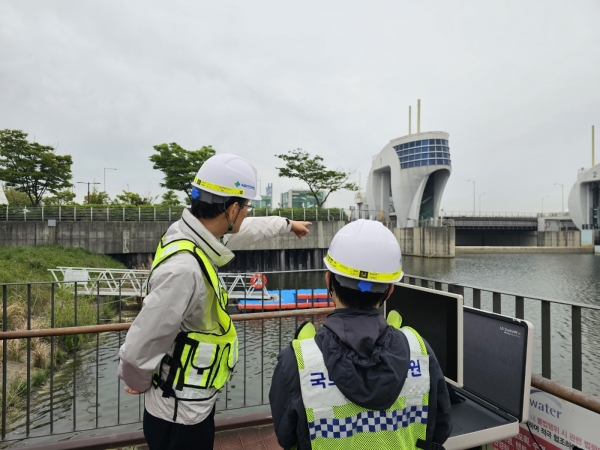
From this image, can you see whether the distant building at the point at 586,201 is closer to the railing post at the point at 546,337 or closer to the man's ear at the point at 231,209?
the railing post at the point at 546,337

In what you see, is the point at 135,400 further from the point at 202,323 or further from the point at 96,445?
the point at 202,323

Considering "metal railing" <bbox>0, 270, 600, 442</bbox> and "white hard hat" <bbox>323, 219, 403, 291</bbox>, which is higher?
"white hard hat" <bbox>323, 219, 403, 291</bbox>

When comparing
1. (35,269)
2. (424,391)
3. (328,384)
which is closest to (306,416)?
(328,384)

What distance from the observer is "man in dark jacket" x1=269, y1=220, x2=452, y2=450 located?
42.4 inches

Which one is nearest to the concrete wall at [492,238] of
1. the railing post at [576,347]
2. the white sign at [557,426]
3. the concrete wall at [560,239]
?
the concrete wall at [560,239]

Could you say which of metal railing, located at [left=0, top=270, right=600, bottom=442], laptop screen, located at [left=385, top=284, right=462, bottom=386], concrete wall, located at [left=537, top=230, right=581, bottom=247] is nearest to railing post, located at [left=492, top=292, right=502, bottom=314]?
metal railing, located at [left=0, top=270, right=600, bottom=442]

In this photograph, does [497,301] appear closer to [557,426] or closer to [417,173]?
[557,426]

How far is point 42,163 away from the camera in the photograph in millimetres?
25078

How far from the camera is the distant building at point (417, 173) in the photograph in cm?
4806

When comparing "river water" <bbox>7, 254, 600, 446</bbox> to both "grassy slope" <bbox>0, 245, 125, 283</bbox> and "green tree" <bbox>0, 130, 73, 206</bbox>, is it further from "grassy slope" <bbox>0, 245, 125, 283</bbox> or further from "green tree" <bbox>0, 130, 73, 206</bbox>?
"green tree" <bbox>0, 130, 73, 206</bbox>

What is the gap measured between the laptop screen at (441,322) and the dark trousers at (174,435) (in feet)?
3.98

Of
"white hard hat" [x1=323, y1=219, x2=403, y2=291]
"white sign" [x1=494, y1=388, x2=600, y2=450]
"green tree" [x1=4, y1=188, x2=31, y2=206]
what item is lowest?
"white sign" [x1=494, y1=388, x2=600, y2=450]

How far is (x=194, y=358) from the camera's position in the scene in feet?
4.87

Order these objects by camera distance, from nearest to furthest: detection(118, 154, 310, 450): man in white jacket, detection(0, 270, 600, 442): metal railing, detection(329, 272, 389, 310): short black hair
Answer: detection(329, 272, 389, 310): short black hair → detection(118, 154, 310, 450): man in white jacket → detection(0, 270, 600, 442): metal railing
